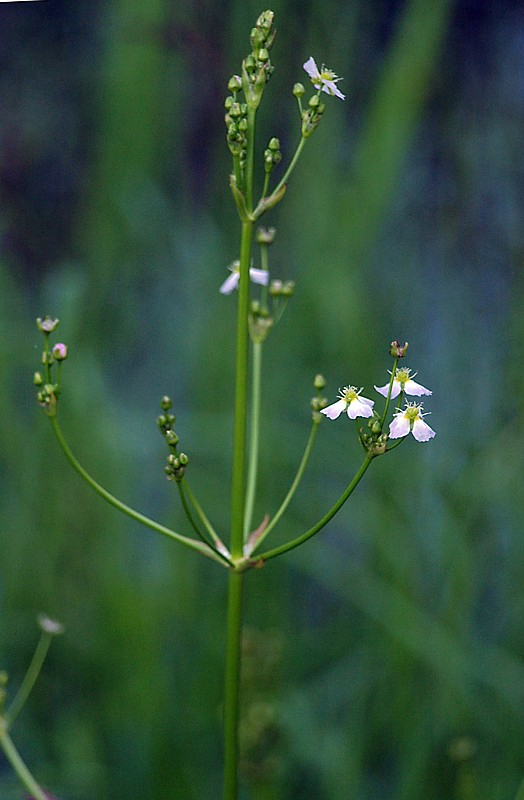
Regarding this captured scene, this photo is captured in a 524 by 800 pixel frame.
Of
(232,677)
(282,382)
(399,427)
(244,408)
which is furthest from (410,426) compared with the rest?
(282,382)

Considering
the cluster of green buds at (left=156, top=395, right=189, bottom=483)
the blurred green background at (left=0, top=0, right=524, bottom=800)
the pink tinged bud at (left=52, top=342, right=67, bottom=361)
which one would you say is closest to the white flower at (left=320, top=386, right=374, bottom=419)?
the cluster of green buds at (left=156, top=395, right=189, bottom=483)

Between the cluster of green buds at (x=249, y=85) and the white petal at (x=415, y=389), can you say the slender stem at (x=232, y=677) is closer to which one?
the white petal at (x=415, y=389)

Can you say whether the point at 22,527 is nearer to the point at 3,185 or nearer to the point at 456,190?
the point at 3,185

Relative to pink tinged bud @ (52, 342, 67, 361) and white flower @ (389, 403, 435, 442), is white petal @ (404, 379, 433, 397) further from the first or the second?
pink tinged bud @ (52, 342, 67, 361)

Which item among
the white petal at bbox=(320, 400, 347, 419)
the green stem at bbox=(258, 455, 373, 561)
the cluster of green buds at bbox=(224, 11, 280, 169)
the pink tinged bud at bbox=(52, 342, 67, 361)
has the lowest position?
the green stem at bbox=(258, 455, 373, 561)

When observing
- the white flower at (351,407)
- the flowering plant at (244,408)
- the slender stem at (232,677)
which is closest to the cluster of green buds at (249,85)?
the flowering plant at (244,408)

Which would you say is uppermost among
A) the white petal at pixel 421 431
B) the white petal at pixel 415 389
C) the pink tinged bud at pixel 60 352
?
the pink tinged bud at pixel 60 352
